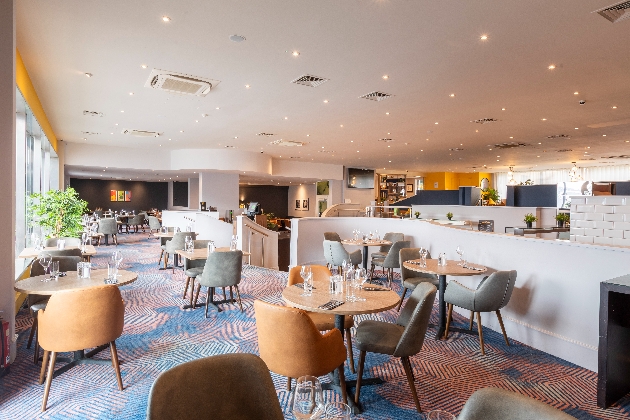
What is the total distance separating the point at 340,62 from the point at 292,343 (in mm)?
4477

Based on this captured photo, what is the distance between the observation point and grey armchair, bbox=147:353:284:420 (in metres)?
1.44

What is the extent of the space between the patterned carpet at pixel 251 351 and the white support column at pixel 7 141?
0.77 m

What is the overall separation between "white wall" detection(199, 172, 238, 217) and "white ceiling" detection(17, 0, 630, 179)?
250 inches

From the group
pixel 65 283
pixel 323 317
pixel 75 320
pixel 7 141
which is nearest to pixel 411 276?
pixel 323 317

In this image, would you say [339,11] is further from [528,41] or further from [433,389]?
[433,389]

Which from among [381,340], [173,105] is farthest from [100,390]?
[173,105]

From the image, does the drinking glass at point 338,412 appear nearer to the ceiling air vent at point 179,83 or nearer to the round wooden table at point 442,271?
the round wooden table at point 442,271

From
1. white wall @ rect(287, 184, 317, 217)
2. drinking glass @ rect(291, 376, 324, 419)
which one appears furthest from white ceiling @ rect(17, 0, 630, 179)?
white wall @ rect(287, 184, 317, 217)

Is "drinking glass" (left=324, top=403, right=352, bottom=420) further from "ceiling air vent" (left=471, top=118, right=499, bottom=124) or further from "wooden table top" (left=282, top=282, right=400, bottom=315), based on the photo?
"ceiling air vent" (left=471, top=118, right=499, bottom=124)

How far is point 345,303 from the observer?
2990mm

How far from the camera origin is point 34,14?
4.26 meters

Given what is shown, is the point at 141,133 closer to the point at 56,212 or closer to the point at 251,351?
the point at 56,212

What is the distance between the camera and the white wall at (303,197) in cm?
2445

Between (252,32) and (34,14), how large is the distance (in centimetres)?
246
